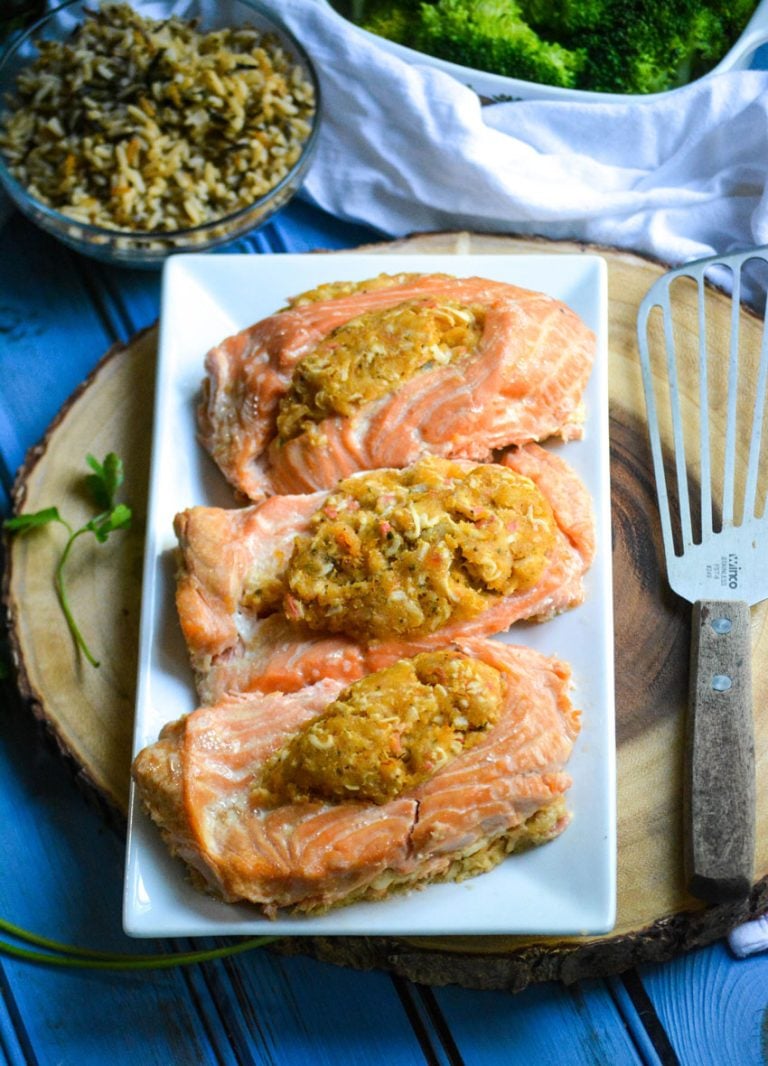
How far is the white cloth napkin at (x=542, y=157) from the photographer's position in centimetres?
381

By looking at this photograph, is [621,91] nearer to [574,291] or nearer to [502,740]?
[574,291]

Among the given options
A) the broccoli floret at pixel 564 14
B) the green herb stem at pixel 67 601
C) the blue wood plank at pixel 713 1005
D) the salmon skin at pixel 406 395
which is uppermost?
the broccoli floret at pixel 564 14

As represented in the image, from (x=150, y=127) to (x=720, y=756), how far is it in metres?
2.43

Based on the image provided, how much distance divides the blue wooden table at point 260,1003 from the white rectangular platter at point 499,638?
18.8 inches

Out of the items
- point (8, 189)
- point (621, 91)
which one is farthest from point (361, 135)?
point (8, 189)

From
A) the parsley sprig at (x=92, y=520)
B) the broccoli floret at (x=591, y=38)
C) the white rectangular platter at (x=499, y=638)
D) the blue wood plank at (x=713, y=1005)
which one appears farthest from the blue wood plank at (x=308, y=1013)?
the broccoli floret at (x=591, y=38)

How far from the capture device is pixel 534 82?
3.94m

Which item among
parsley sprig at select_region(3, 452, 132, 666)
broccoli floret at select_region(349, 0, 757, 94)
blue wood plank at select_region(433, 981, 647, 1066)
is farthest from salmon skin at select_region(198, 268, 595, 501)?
blue wood plank at select_region(433, 981, 647, 1066)

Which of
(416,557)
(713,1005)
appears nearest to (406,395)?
(416,557)

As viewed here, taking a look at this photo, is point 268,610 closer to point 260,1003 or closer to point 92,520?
point 92,520

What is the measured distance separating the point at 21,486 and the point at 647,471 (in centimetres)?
174

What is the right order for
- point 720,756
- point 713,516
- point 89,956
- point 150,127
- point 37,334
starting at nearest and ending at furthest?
point 720,756 < point 89,956 < point 713,516 < point 150,127 < point 37,334

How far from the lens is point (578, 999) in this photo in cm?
322

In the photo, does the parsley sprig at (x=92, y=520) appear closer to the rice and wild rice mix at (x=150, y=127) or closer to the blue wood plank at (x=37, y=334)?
the blue wood plank at (x=37, y=334)
